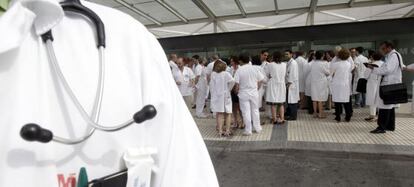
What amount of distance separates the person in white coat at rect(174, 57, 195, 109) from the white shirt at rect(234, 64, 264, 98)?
1883mm

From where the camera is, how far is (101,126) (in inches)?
25.1

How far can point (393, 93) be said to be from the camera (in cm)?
545

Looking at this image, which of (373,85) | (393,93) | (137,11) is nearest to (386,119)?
(393,93)

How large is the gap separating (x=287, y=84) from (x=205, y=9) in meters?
4.37

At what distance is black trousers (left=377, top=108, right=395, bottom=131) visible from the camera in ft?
18.6

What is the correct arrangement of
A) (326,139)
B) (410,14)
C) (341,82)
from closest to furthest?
(326,139), (341,82), (410,14)

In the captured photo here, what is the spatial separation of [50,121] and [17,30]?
177 mm

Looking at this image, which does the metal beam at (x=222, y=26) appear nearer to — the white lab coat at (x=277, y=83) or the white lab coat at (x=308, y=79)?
the white lab coat at (x=308, y=79)

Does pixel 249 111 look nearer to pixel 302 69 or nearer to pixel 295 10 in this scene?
pixel 302 69

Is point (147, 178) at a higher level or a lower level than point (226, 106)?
higher

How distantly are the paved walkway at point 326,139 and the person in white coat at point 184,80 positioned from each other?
1.28m

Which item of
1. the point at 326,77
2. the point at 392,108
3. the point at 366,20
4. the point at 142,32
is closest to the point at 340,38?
the point at 366,20

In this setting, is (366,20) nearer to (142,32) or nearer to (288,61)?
(288,61)

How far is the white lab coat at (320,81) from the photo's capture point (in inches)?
283
